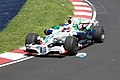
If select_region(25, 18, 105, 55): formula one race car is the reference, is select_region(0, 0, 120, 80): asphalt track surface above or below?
below

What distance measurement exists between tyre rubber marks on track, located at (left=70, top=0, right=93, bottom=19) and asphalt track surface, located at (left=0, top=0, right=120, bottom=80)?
4.52 meters

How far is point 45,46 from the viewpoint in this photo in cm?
1404

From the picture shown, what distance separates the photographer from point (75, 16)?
66.1 feet

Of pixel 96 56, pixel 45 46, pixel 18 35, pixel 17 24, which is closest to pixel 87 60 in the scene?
pixel 96 56

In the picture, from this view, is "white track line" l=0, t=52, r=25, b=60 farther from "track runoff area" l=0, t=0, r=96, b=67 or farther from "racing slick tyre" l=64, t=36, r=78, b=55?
A: "racing slick tyre" l=64, t=36, r=78, b=55

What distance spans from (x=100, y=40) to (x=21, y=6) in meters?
8.71

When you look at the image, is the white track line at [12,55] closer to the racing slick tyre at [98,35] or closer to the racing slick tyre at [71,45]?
the racing slick tyre at [71,45]

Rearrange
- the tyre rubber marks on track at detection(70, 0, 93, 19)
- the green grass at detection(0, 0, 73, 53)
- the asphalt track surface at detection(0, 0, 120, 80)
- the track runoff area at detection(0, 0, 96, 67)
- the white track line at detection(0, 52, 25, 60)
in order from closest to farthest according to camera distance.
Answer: the asphalt track surface at detection(0, 0, 120, 80) → the track runoff area at detection(0, 0, 96, 67) → the white track line at detection(0, 52, 25, 60) → the green grass at detection(0, 0, 73, 53) → the tyre rubber marks on track at detection(70, 0, 93, 19)

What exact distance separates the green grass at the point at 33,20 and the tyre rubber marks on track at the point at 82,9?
0.36m

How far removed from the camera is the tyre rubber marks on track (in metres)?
20.4

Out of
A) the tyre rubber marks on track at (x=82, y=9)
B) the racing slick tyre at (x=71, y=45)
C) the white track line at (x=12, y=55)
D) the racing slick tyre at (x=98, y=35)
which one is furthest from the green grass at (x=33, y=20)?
the racing slick tyre at (x=98, y=35)

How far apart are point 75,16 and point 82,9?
5.75 ft

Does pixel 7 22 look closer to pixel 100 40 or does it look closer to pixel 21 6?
pixel 21 6

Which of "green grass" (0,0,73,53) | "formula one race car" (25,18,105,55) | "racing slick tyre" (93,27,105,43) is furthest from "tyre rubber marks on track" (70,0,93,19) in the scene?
"racing slick tyre" (93,27,105,43)
